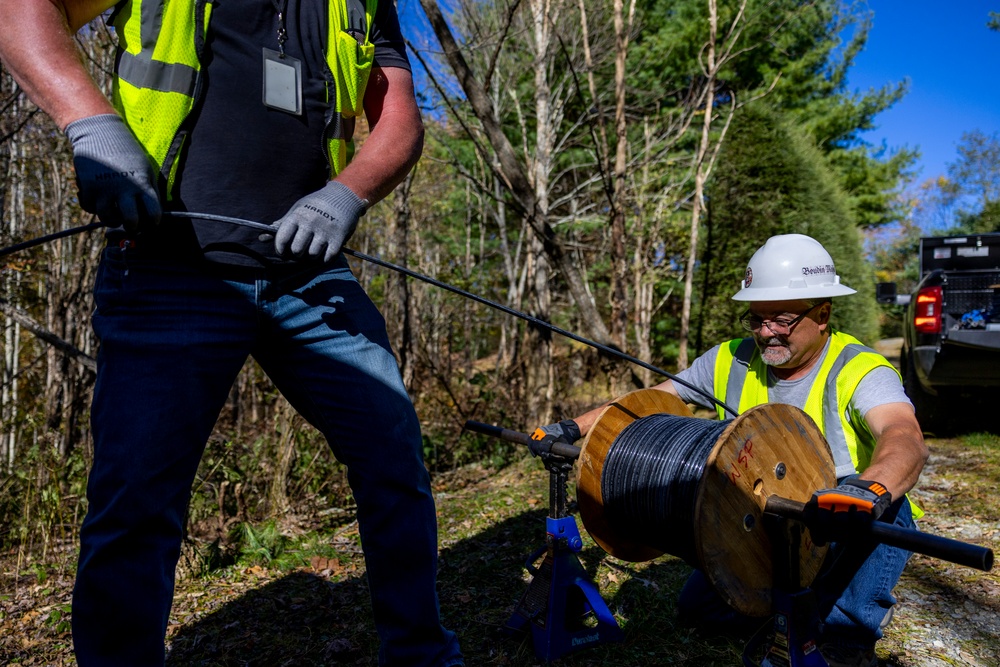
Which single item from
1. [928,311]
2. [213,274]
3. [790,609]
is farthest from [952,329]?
[213,274]

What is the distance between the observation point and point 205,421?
72.4 inches

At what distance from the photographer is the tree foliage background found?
15.6 ft

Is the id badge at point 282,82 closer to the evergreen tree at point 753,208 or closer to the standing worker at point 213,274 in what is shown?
the standing worker at point 213,274

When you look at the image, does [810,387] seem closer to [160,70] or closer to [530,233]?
[160,70]

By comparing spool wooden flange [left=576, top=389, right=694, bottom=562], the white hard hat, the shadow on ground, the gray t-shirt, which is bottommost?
the shadow on ground

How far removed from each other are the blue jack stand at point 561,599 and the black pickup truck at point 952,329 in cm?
531

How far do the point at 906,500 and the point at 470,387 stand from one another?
158 inches

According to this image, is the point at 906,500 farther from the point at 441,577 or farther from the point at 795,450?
the point at 441,577

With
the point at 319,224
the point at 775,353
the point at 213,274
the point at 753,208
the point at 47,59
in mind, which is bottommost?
the point at 775,353

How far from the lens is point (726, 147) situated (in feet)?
38.6

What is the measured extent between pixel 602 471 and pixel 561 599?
58 centimetres

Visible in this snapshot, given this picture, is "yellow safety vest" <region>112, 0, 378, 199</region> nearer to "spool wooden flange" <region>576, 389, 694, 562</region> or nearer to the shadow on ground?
"spool wooden flange" <region>576, 389, 694, 562</region>

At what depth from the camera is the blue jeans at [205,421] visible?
5.56 feet

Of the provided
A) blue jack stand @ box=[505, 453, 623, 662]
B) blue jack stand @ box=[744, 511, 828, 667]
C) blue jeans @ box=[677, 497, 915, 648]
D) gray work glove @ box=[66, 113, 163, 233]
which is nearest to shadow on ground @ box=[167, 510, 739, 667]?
blue jack stand @ box=[505, 453, 623, 662]
